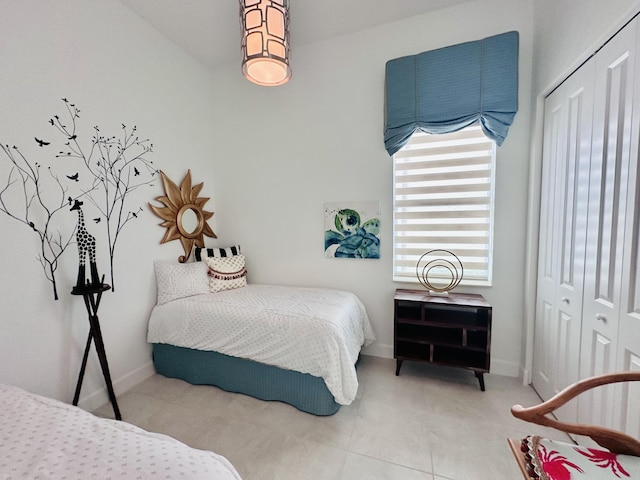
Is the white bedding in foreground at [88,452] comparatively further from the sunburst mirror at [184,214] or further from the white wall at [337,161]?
the white wall at [337,161]

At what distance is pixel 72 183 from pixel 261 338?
1733 mm

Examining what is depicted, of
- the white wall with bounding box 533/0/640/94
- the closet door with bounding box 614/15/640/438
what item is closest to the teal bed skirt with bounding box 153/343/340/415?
the closet door with bounding box 614/15/640/438

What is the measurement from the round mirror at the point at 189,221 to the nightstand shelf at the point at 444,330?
87.0 inches

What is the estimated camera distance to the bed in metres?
1.76

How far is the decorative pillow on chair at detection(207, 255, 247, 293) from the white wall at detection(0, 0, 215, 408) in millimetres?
420

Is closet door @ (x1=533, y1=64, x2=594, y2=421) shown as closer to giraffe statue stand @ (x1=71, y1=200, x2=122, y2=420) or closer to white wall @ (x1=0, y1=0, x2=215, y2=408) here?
giraffe statue stand @ (x1=71, y1=200, x2=122, y2=420)

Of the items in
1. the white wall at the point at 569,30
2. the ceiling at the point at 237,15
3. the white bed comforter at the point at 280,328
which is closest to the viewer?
the white wall at the point at 569,30

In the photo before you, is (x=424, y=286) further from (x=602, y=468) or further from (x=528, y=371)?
(x=602, y=468)

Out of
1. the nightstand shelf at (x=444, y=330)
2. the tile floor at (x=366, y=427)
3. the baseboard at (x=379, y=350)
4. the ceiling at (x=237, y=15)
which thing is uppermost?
the ceiling at (x=237, y=15)

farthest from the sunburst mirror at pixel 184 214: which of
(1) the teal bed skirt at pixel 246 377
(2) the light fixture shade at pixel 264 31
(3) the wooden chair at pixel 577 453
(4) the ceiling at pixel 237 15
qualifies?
(3) the wooden chair at pixel 577 453

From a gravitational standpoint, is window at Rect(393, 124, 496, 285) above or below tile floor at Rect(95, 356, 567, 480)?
above

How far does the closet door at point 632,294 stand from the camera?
1113mm

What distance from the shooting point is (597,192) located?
1.34 meters

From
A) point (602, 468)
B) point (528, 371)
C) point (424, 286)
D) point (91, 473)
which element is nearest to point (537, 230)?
point (424, 286)
